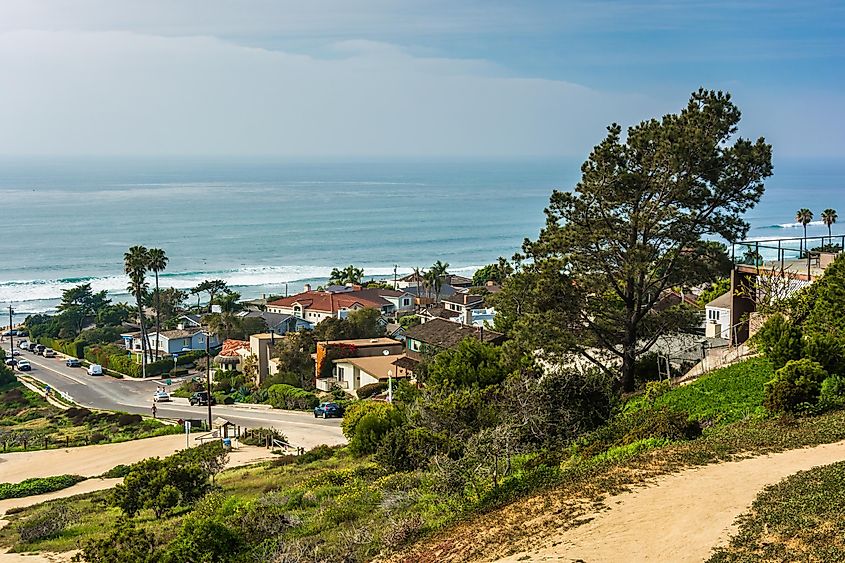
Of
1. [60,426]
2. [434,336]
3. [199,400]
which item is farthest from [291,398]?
[60,426]

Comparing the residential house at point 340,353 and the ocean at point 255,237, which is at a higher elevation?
the ocean at point 255,237

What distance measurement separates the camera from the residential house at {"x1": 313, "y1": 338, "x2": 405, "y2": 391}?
Answer: 50.2 metres

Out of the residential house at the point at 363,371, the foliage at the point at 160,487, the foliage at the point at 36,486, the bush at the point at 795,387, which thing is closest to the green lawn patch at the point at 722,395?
the bush at the point at 795,387

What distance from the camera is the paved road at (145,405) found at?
38.8 metres

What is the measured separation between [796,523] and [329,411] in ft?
108

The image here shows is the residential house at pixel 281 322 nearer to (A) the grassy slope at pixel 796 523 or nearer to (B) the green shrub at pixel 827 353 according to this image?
(B) the green shrub at pixel 827 353

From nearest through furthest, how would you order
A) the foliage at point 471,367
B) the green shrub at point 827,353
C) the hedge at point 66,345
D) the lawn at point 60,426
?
the green shrub at point 827,353
the foliage at point 471,367
the lawn at point 60,426
the hedge at point 66,345

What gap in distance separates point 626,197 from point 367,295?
53860 mm

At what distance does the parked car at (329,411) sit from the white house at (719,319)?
59.2ft

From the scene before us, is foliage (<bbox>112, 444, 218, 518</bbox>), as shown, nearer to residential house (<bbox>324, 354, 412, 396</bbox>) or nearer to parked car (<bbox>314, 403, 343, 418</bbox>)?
A: parked car (<bbox>314, 403, 343, 418</bbox>)

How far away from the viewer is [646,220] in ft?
76.9

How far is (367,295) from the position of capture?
76562 millimetres

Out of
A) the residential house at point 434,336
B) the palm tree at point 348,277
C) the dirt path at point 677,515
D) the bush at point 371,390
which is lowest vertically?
the bush at point 371,390

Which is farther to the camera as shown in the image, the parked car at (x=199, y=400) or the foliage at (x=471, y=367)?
the parked car at (x=199, y=400)
